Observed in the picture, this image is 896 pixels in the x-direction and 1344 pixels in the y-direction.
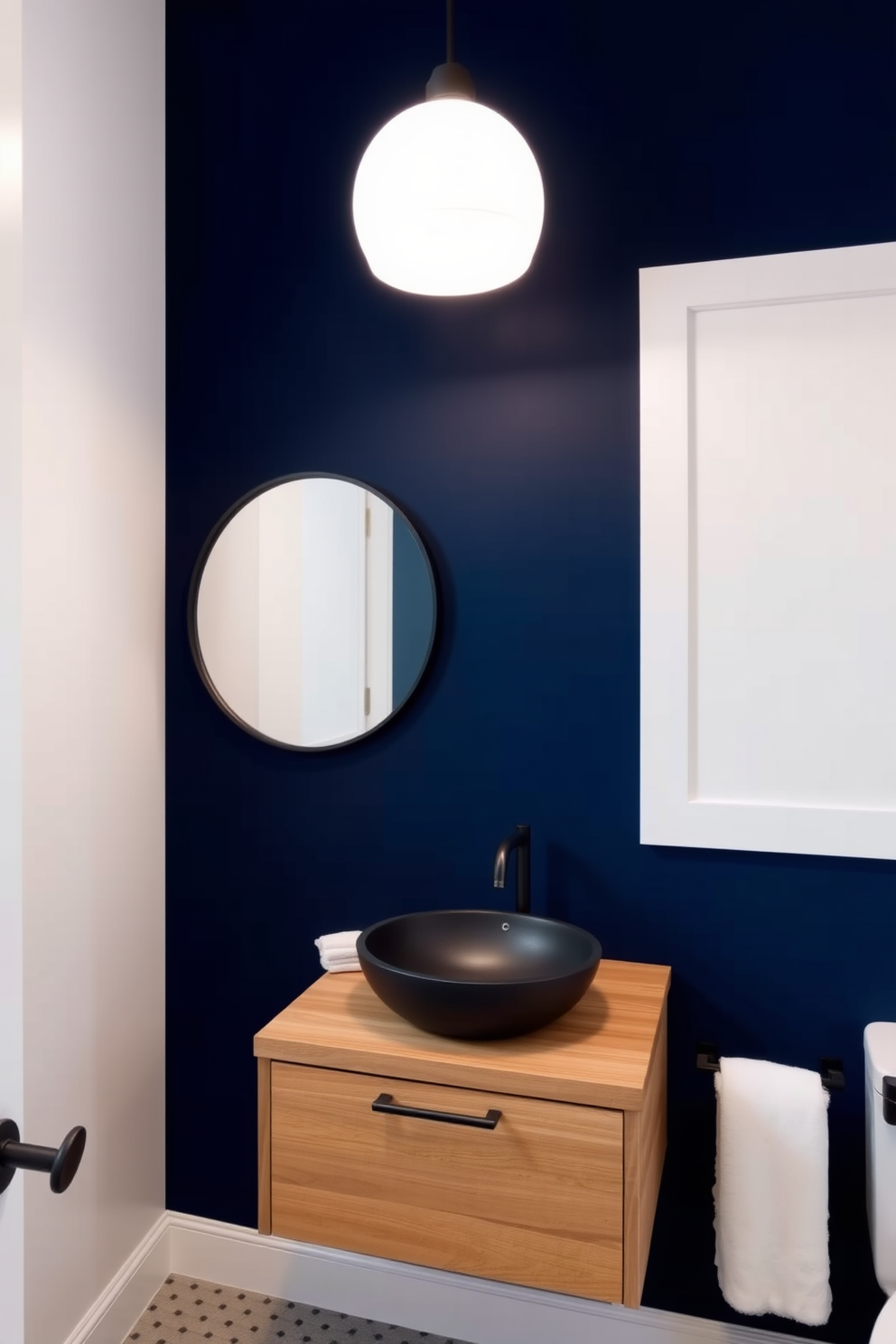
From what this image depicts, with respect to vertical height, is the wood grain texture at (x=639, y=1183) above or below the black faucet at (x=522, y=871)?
below

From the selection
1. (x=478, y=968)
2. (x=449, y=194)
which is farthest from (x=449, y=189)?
(x=478, y=968)

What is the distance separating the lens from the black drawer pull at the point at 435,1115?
1.35 meters

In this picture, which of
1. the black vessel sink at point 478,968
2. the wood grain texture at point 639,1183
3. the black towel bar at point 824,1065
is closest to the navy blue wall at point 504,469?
the black towel bar at point 824,1065

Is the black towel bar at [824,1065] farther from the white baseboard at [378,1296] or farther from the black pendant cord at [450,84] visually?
the black pendant cord at [450,84]

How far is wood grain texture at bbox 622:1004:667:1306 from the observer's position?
51.9 inches

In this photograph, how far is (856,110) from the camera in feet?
5.35

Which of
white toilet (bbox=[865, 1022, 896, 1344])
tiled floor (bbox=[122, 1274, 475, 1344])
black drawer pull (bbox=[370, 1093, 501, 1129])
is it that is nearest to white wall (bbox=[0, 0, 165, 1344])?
tiled floor (bbox=[122, 1274, 475, 1344])

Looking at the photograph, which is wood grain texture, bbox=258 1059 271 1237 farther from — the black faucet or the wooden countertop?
the black faucet

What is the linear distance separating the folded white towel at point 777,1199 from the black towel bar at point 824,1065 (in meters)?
0.06

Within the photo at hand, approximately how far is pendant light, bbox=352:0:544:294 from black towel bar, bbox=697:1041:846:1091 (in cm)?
137

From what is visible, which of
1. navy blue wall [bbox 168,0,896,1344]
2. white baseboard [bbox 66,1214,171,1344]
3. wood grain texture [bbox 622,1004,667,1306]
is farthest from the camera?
white baseboard [bbox 66,1214,171,1344]

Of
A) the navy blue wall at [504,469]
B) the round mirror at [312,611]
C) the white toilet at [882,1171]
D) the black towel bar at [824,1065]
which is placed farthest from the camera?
the round mirror at [312,611]

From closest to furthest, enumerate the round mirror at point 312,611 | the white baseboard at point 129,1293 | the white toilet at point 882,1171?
1. the white toilet at point 882,1171
2. the white baseboard at point 129,1293
3. the round mirror at point 312,611

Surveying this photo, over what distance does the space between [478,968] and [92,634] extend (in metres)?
0.96
